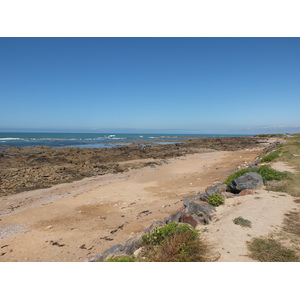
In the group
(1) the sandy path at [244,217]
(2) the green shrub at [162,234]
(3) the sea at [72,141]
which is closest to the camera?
(1) the sandy path at [244,217]

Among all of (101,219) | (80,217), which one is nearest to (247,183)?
(101,219)

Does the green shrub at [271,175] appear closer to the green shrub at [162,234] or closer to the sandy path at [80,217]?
the sandy path at [80,217]

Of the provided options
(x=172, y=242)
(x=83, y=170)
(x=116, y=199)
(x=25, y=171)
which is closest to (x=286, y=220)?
(x=172, y=242)

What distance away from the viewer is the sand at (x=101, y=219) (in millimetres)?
5316

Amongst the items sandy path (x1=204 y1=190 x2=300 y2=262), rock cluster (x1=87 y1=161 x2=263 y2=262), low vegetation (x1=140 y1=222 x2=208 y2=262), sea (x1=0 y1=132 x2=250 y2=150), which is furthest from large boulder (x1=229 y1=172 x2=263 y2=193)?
sea (x1=0 y1=132 x2=250 y2=150)

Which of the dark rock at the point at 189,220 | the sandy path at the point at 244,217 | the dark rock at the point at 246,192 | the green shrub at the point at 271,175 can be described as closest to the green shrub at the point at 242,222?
the sandy path at the point at 244,217

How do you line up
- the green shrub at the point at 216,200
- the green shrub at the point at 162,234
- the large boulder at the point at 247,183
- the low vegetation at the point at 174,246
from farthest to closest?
1. the large boulder at the point at 247,183
2. the green shrub at the point at 216,200
3. the green shrub at the point at 162,234
4. the low vegetation at the point at 174,246

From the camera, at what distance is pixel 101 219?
8.26 metres

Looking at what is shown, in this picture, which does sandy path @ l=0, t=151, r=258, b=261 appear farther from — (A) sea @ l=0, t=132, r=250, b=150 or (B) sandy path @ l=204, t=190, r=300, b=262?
(A) sea @ l=0, t=132, r=250, b=150

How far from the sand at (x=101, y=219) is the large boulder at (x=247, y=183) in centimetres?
44

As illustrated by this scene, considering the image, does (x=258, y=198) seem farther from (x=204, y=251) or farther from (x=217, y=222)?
(x=204, y=251)

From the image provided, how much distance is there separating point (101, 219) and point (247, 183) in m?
6.69

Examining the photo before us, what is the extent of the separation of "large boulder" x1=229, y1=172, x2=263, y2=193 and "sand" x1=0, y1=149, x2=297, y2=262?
1.46ft

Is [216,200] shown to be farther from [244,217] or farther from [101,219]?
[101,219]
